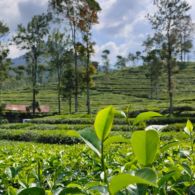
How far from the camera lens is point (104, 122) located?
3.50 feet

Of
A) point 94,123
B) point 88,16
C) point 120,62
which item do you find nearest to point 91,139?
point 94,123

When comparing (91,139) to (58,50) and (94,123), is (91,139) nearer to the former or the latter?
(94,123)

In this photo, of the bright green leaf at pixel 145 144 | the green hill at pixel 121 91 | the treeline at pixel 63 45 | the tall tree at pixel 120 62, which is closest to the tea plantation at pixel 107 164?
the bright green leaf at pixel 145 144

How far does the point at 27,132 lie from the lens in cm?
2094

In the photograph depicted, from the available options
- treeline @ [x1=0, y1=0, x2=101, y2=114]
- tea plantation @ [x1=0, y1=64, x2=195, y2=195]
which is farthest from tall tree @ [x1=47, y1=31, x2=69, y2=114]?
tea plantation @ [x1=0, y1=64, x2=195, y2=195]

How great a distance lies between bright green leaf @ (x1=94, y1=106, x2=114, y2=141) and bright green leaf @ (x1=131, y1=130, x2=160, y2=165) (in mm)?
72

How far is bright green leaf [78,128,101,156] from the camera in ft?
3.58

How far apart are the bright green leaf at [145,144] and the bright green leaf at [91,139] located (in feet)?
0.31

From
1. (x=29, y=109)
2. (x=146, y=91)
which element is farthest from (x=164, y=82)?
(x=29, y=109)

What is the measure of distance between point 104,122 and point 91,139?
8 centimetres

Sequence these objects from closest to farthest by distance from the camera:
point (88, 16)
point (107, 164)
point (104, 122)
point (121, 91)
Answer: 1. point (104, 122)
2. point (107, 164)
3. point (88, 16)
4. point (121, 91)

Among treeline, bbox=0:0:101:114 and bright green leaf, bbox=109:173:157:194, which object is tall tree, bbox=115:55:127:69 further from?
bright green leaf, bbox=109:173:157:194

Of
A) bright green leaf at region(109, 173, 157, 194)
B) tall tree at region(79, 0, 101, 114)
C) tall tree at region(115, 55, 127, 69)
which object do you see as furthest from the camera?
tall tree at region(115, 55, 127, 69)

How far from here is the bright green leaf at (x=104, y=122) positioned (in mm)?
1062
